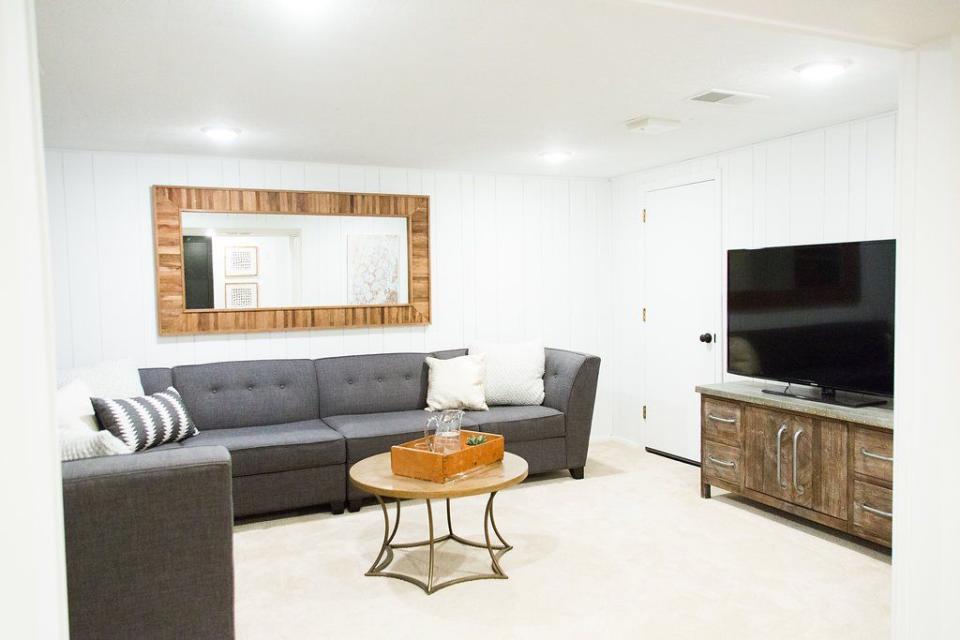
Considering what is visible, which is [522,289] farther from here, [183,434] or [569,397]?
[183,434]

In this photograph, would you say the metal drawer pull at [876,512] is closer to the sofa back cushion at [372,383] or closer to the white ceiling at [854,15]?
the white ceiling at [854,15]

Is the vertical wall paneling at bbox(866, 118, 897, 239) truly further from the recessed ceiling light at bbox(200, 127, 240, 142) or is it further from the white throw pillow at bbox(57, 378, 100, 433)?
the white throw pillow at bbox(57, 378, 100, 433)

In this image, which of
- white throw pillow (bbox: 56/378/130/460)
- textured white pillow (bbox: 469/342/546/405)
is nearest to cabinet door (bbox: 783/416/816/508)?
textured white pillow (bbox: 469/342/546/405)

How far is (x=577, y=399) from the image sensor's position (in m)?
4.74

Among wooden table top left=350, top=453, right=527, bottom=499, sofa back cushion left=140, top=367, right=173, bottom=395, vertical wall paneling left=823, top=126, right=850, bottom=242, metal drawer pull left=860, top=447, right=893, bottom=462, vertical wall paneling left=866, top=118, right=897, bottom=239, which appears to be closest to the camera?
wooden table top left=350, top=453, right=527, bottom=499

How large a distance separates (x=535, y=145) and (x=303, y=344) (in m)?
2.10

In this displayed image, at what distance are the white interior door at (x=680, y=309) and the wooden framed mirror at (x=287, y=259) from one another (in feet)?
5.75

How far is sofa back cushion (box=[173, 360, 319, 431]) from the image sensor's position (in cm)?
436

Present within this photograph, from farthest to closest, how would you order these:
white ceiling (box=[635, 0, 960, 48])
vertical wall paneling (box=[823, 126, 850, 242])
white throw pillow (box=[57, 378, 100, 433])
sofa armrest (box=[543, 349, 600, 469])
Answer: sofa armrest (box=[543, 349, 600, 469]), vertical wall paneling (box=[823, 126, 850, 242]), white throw pillow (box=[57, 378, 100, 433]), white ceiling (box=[635, 0, 960, 48])

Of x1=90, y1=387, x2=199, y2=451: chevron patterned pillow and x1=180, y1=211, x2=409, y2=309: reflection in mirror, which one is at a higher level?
x1=180, y1=211, x2=409, y2=309: reflection in mirror

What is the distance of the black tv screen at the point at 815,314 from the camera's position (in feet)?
11.4

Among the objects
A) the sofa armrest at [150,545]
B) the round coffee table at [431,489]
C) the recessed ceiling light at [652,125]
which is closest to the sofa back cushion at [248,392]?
the round coffee table at [431,489]

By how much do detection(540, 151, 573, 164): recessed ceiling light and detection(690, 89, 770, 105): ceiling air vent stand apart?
1.38m

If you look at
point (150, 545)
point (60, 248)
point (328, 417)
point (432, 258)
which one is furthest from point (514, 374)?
point (150, 545)
